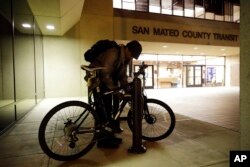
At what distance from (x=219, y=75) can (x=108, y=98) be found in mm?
22218

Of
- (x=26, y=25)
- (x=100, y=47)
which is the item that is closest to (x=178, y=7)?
(x=26, y=25)

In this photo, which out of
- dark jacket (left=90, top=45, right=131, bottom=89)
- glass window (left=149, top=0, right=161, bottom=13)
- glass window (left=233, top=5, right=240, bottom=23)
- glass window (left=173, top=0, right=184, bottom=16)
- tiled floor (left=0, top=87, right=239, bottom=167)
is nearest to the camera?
tiled floor (left=0, top=87, right=239, bottom=167)

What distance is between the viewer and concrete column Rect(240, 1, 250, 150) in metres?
1.98

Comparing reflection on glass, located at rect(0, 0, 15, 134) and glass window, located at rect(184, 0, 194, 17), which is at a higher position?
glass window, located at rect(184, 0, 194, 17)

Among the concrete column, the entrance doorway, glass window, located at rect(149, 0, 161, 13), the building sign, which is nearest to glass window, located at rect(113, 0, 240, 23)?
glass window, located at rect(149, 0, 161, 13)

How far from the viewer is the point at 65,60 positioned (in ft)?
35.5

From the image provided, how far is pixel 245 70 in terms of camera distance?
6.60 feet

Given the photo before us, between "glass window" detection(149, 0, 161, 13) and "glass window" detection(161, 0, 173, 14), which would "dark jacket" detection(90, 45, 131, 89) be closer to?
"glass window" detection(149, 0, 161, 13)

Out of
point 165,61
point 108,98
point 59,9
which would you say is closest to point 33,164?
point 108,98

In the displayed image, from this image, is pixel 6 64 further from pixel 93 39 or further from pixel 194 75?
pixel 194 75

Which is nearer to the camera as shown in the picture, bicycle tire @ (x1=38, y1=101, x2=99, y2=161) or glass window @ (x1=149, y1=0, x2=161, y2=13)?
bicycle tire @ (x1=38, y1=101, x2=99, y2=161)

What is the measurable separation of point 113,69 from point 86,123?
0.93 meters

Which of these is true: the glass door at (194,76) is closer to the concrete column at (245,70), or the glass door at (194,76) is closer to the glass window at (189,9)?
the glass window at (189,9)

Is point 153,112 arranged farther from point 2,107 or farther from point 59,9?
point 59,9
